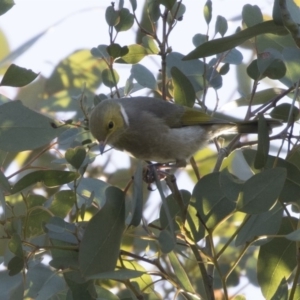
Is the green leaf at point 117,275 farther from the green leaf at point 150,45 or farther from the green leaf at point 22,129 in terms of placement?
the green leaf at point 150,45

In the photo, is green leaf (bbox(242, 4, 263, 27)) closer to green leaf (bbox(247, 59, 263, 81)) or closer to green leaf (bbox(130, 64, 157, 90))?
green leaf (bbox(247, 59, 263, 81))

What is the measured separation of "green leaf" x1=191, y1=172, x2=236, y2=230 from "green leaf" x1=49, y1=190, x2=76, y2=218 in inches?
16.3

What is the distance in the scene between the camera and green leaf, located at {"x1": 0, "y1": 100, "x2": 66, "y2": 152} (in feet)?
7.29

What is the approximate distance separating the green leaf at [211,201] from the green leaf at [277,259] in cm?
29

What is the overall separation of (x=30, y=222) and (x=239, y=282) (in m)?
1.24

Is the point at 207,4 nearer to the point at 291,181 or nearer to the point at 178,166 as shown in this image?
the point at 291,181

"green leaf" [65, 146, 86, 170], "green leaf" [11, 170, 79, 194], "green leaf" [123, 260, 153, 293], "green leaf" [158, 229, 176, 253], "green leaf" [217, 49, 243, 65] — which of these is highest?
"green leaf" [217, 49, 243, 65]

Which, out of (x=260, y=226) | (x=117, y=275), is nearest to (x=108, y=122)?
(x=260, y=226)

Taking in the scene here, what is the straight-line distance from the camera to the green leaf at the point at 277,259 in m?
2.35

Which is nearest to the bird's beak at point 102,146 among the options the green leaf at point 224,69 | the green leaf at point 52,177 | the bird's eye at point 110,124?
the bird's eye at point 110,124

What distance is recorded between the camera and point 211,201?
7.09 ft

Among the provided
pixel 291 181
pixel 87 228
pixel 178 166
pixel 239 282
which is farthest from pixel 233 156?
pixel 87 228

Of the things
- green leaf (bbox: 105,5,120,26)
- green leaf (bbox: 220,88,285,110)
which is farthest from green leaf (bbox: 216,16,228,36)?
green leaf (bbox: 105,5,120,26)

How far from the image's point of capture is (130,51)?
8.55 feet
